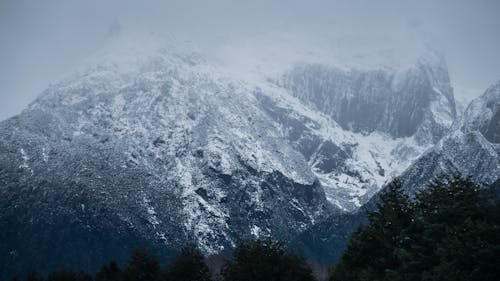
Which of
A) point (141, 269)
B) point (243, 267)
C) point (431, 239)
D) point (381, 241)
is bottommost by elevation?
point (141, 269)

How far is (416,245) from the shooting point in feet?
157

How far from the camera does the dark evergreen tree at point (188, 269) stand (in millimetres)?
80000

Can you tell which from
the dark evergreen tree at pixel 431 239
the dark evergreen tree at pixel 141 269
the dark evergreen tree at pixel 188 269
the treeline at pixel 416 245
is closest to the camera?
the dark evergreen tree at pixel 431 239

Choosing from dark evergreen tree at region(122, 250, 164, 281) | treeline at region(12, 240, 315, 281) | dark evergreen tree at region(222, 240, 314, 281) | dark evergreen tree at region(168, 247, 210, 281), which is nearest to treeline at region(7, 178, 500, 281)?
dark evergreen tree at region(222, 240, 314, 281)

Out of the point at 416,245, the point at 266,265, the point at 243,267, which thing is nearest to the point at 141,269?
the point at 243,267

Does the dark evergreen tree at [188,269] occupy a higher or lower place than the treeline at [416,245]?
lower

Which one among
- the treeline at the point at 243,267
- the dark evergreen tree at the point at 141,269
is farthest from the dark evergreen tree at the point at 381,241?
the dark evergreen tree at the point at 141,269

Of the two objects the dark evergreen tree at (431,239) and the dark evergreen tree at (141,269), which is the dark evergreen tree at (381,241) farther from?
the dark evergreen tree at (141,269)

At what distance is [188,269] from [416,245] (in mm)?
38744

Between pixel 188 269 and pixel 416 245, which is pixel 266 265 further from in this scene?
pixel 416 245

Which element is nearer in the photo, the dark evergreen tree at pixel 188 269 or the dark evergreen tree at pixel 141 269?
the dark evergreen tree at pixel 188 269

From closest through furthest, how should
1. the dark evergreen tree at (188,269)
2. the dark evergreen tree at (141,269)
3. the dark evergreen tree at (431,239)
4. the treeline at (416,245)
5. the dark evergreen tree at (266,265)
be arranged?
1. the dark evergreen tree at (431,239)
2. the treeline at (416,245)
3. the dark evergreen tree at (266,265)
4. the dark evergreen tree at (188,269)
5. the dark evergreen tree at (141,269)

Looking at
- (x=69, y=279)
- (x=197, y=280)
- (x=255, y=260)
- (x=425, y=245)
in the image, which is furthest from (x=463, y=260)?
(x=69, y=279)

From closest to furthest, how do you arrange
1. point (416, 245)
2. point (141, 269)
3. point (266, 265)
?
point (416, 245)
point (266, 265)
point (141, 269)
